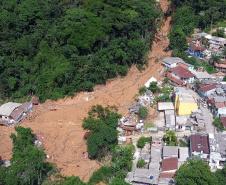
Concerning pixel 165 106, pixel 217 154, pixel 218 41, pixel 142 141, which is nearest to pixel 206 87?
pixel 165 106

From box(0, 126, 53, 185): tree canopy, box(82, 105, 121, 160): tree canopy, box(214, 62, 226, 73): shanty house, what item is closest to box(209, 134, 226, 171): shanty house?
box(82, 105, 121, 160): tree canopy

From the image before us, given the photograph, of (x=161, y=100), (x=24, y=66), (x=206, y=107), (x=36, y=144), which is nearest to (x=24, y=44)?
(x=24, y=66)

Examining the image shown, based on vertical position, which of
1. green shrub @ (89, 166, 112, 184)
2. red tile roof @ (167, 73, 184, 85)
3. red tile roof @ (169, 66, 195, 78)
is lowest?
green shrub @ (89, 166, 112, 184)

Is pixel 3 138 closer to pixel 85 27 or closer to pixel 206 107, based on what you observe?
pixel 85 27

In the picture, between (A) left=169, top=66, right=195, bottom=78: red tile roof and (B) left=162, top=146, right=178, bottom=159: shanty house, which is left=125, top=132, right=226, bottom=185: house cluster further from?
(A) left=169, top=66, right=195, bottom=78: red tile roof

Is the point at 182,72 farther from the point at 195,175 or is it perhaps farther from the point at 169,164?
the point at 195,175

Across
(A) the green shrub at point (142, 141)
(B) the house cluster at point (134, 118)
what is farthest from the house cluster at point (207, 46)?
(A) the green shrub at point (142, 141)

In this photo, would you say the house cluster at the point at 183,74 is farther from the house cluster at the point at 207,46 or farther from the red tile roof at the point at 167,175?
the red tile roof at the point at 167,175
